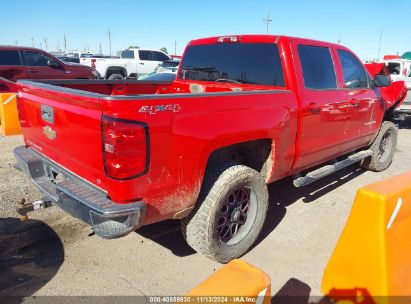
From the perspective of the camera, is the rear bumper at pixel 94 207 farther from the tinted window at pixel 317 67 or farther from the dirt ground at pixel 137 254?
the tinted window at pixel 317 67

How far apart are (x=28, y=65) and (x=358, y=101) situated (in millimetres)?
9843

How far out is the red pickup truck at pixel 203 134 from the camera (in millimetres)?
2340

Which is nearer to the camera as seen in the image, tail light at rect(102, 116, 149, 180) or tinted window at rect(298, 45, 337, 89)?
tail light at rect(102, 116, 149, 180)

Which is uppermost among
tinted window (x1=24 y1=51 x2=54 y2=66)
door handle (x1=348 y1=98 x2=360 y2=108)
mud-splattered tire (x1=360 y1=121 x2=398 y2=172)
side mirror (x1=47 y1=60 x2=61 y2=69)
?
tinted window (x1=24 y1=51 x2=54 y2=66)

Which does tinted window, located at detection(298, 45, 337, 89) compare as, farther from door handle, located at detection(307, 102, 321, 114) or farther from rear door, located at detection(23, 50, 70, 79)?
rear door, located at detection(23, 50, 70, 79)

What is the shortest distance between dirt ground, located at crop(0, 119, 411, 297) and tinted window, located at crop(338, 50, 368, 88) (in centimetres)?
163

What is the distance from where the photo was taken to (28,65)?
1070 cm

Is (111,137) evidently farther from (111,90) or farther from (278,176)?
(111,90)

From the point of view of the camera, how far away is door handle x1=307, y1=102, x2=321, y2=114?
368 cm

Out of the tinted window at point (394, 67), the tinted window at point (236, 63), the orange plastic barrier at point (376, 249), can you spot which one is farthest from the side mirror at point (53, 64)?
the tinted window at point (394, 67)

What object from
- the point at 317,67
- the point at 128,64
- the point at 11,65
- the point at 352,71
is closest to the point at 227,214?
the point at 317,67

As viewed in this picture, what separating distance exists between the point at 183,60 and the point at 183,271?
2841 mm

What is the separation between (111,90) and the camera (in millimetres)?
4359

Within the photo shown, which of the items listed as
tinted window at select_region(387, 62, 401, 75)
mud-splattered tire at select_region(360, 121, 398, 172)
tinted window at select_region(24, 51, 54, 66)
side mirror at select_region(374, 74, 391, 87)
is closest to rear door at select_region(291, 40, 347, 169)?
side mirror at select_region(374, 74, 391, 87)
